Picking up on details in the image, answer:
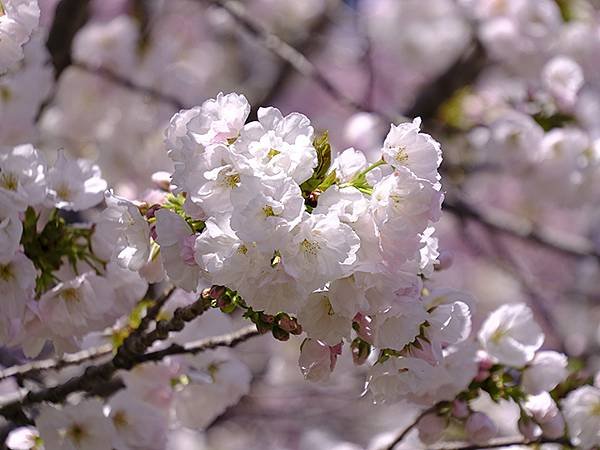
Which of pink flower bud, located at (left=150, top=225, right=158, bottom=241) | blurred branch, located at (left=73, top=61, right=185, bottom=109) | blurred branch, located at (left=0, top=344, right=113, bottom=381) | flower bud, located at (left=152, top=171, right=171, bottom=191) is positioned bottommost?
blurred branch, located at (left=73, top=61, right=185, bottom=109)

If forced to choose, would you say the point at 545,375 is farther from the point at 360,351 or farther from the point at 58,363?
the point at 58,363

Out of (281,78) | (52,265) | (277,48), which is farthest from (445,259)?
(281,78)

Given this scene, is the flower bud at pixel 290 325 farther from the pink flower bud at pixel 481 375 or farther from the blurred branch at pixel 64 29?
the blurred branch at pixel 64 29

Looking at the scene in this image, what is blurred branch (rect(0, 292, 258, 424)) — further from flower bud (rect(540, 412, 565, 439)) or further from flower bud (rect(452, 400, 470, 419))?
flower bud (rect(540, 412, 565, 439))

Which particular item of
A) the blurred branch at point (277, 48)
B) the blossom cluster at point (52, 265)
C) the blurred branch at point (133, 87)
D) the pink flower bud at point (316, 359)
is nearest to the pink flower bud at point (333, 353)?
the pink flower bud at point (316, 359)

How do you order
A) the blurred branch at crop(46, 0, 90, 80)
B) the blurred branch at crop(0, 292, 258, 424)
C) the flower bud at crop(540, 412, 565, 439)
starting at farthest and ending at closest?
the blurred branch at crop(46, 0, 90, 80) < the flower bud at crop(540, 412, 565, 439) < the blurred branch at crop(0, 292, 258, 424)

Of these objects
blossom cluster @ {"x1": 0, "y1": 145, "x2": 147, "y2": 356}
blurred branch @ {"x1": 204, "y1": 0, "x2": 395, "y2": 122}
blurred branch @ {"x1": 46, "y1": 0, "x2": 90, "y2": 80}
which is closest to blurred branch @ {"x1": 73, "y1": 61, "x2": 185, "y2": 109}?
blurred branch @ {"x1": 46, "y1": 0, "x2": 90, "y2": 80}
